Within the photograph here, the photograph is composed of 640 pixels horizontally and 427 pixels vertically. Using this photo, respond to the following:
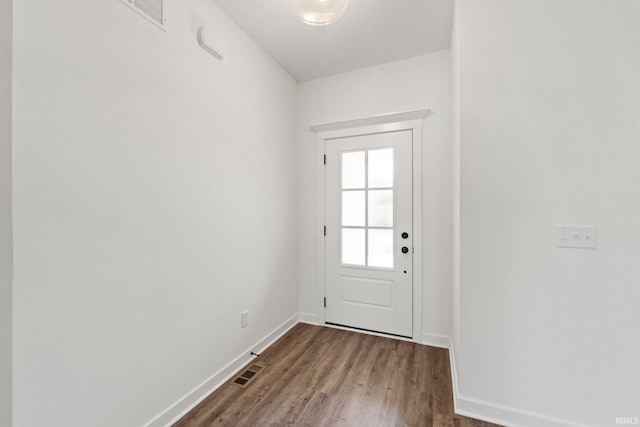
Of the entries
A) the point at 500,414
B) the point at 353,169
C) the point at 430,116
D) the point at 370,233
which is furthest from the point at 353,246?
the point at 500,414

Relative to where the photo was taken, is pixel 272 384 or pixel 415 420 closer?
pixel 415 420

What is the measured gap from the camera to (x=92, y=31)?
4.19 feet

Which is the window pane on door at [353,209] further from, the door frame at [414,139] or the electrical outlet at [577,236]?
the electrical outlet at [577,236]

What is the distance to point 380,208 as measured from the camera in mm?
2820

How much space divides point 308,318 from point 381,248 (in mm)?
1202

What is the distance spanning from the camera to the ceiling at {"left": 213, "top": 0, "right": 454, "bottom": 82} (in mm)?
2021

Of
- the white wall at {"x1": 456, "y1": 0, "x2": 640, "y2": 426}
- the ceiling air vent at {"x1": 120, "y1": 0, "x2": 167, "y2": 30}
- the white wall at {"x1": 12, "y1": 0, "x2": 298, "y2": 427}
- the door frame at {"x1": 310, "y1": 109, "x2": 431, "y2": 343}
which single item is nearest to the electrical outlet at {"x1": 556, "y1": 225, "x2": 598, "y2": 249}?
the white wall at {"x1": 456, "y1": 0, "x2": 640, "y2": 426}

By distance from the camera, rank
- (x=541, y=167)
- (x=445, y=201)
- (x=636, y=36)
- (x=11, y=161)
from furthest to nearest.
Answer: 1. (x=445, y=201)
2. (x=541, y=167)
3. (x=636, y=36)
4. (x=11, y=161)

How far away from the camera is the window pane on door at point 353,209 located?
2904 millimetres

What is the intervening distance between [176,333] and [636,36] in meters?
3.10

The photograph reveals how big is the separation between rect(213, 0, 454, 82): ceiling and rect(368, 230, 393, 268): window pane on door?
5.77 feet

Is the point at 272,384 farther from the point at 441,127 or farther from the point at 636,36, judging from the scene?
the point at 636,36

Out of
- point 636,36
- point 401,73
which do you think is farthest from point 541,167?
point 401,73

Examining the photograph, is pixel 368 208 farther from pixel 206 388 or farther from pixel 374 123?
pixel 206 388
